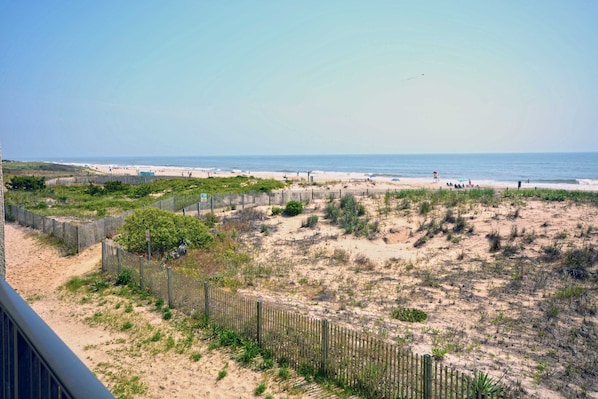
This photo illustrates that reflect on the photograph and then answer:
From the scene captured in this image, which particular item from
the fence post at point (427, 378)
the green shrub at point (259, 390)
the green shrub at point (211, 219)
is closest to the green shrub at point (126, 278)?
the green shrub at point (259, 390)

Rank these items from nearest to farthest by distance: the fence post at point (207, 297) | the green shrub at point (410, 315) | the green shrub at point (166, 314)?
the fence post at point (207, 297) → the green shrub at point (410, 315) → the green shrub at point (166, 314)

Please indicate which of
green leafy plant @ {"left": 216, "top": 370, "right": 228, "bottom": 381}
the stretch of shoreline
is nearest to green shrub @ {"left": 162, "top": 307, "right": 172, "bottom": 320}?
green leafy plant @ {"left": 216, "top": 370, "right": 228, "bottom": 381}

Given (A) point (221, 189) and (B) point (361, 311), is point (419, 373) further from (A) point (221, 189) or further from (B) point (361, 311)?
(A) point (221, 189)

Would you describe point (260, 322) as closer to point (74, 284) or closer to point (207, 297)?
point (207, 297)

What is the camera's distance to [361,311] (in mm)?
13914

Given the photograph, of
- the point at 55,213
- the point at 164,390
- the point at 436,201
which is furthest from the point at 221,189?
the point at 164,390

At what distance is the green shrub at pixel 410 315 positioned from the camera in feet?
43.1

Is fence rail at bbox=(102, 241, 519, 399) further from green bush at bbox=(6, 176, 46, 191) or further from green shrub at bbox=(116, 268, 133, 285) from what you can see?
green bush at bbox=(6, 176, 46, 191)

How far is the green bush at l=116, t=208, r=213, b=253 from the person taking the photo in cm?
2028

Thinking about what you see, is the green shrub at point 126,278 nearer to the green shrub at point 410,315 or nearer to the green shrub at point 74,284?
the green shrub at point 74,284

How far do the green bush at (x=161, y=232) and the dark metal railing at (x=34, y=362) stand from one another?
18.7 meters

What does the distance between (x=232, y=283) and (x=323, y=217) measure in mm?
14228

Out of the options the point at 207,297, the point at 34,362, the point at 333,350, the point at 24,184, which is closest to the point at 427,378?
the point at 333,350

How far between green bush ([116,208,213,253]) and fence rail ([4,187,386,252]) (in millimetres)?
2072
